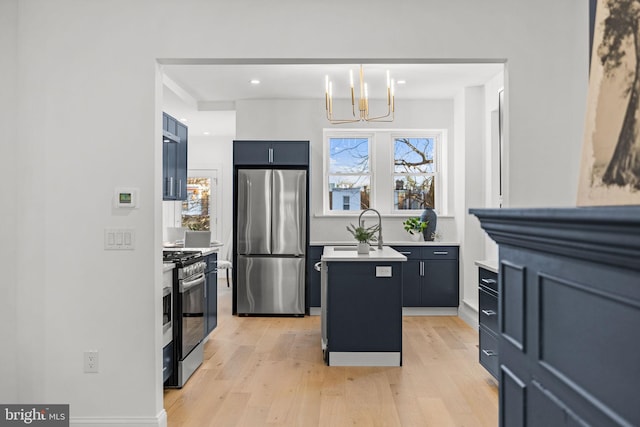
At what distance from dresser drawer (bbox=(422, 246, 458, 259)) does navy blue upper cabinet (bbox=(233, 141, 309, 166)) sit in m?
1.83

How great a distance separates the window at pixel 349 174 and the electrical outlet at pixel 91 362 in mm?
4214

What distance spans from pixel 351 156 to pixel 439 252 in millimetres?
1745

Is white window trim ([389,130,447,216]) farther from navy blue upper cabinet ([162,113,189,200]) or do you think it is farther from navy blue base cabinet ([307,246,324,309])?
navy blue upper cabinet ([162,113,189,200])

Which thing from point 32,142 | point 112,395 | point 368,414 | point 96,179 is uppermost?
point 32,142

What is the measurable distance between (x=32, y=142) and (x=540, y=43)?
2.91 m

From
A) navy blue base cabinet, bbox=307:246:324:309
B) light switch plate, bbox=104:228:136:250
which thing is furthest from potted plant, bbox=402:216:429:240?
light switch plate, bbox=104:228:136:250

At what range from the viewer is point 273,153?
19.9 ft

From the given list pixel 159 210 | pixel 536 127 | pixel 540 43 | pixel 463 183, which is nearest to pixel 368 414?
pixel 159 210

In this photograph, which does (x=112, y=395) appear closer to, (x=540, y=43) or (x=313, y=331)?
(x=313, y=331)

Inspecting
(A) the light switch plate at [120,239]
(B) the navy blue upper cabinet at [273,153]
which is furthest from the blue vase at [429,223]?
(A) the light switch plate at [120,239]

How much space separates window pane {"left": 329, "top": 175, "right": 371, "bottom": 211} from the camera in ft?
21.8

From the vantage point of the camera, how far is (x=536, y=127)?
8.99ft

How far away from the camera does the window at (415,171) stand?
263 inches

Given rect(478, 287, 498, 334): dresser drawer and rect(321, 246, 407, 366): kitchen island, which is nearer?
rect(478, 287, 498, 334): dresser drawer
